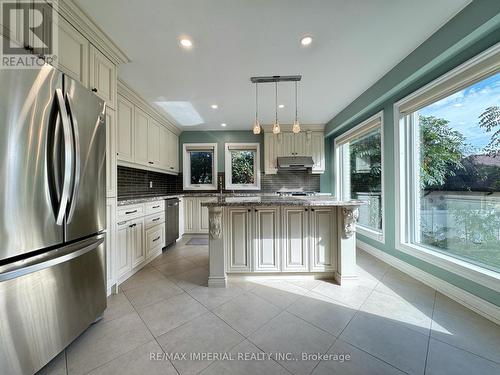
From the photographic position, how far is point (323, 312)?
1654 millimetres

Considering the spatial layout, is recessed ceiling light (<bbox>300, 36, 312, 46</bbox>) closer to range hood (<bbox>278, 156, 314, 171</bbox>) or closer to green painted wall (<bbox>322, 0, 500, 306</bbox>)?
green painted wall (<bbox>322, 0, 500, 306</bbox>)

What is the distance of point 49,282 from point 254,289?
5.38 ft

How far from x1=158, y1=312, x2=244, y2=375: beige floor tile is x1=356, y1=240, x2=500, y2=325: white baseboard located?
6.70 ft

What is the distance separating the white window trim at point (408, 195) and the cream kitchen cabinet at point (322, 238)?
102cm

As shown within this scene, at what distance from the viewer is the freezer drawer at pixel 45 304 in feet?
3.12

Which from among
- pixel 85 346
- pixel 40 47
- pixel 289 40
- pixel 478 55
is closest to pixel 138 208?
pixel 85 346

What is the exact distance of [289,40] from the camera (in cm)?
184

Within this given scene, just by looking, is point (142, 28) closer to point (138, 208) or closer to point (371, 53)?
point (138, 208)

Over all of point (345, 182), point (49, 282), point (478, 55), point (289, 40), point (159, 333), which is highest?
point (289, 40)

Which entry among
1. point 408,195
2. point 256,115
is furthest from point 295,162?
point 408,195

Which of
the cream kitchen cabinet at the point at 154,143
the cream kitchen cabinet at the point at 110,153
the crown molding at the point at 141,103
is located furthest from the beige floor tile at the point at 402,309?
the crown molding at the point at 141,103

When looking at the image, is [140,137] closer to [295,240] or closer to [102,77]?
[102,77]

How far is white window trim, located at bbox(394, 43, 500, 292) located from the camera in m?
1.59

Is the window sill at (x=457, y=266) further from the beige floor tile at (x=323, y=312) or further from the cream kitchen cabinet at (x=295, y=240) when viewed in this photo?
the cream kitchen cabinet at (x=295, y=240)
